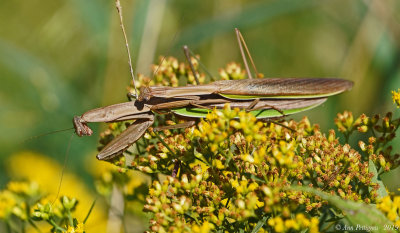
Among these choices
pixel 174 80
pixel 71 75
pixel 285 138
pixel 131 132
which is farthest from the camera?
pixel 71 75

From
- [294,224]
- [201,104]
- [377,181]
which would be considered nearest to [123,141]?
[201,104]

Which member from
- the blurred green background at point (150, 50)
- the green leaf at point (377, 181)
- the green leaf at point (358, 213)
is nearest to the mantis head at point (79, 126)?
the blurred green background at point (150, 50)

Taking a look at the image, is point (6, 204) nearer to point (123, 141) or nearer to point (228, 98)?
point (123, 141)

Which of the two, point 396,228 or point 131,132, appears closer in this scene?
point 396,228

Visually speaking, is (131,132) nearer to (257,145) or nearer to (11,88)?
(257,145)

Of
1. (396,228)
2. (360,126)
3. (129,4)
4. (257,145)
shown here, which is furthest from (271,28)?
(396,228)
